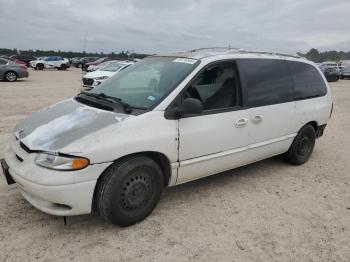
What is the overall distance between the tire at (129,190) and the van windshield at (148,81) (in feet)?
2.09

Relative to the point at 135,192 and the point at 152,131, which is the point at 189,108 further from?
the point at 135,192

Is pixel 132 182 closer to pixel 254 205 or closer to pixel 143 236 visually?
pixel 143 236

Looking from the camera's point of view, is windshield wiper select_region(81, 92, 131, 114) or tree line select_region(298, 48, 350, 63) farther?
tree line select_region(298, 48, 350, 63)

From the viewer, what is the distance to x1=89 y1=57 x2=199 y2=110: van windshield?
370cm

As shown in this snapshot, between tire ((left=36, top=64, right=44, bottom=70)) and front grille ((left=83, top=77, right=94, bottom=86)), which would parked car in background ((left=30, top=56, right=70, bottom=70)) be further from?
front grille ((left=83, top=77, right=94, bottom=86))

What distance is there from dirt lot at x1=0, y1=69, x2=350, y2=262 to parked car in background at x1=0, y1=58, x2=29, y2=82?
17.0m

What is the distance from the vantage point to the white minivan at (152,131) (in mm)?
3053

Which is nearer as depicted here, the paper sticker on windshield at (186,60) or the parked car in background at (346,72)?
the paper sticker on windshield at (186,60)

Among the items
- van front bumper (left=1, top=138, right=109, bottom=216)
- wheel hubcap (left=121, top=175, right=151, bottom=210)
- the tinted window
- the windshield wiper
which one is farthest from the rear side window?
van front bumper (left=1, top=138, right=109, bottom=216)

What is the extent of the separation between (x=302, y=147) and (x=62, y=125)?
151 inches

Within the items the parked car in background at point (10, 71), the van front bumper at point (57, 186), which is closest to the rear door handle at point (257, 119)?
the van front bumper at point (57, 186)

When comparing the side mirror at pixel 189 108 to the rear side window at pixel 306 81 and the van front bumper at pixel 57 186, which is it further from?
the rear side window at pixel 306 81

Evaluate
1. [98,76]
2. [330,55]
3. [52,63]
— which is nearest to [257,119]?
[98,76]

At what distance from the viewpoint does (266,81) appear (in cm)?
463
